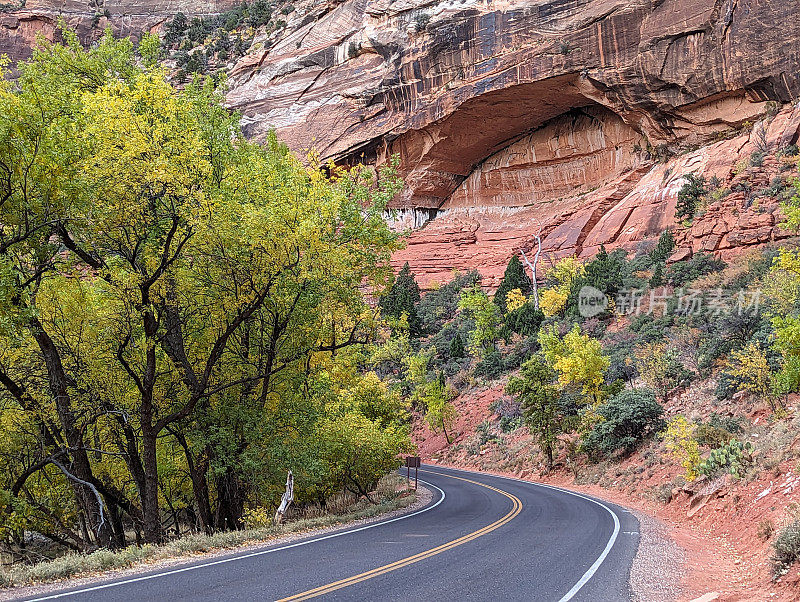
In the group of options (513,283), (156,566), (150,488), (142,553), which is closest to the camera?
(156,566)

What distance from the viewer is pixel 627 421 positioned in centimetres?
2467

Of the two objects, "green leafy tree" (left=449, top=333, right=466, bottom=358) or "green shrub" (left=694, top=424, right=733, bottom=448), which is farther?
"green leafy tree" (left=449, top=333, right=466, bottom=358)

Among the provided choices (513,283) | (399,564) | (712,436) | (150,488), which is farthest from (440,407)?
(399,564)

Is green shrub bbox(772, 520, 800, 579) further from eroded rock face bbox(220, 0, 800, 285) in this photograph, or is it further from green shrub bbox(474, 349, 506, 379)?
eroded rock face bbox(220, 0, 800, 285)

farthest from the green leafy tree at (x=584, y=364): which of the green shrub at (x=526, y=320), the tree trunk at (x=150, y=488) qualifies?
the tree trunk at (x=150, y=488)

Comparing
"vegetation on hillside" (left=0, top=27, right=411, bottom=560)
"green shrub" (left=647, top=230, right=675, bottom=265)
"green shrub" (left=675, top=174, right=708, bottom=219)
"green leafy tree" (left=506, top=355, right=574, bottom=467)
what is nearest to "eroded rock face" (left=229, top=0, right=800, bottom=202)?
"green shrub" (left=675, top=174, right=708, bottom=219)

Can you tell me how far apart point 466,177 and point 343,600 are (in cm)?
6179

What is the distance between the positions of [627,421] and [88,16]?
312 ft

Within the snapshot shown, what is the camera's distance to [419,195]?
2584 inches

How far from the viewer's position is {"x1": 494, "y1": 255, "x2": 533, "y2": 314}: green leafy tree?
171ft

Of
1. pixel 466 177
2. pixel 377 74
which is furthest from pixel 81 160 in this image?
pixel 466 177

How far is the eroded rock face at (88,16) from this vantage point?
81.1 m

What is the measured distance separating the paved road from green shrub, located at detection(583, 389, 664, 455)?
33.3ft

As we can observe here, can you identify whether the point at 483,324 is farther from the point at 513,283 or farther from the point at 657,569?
the point at 657,569
